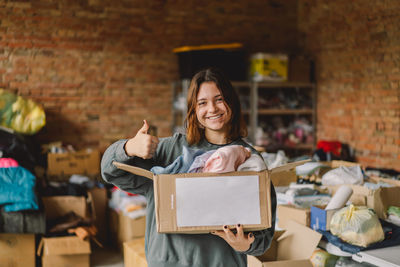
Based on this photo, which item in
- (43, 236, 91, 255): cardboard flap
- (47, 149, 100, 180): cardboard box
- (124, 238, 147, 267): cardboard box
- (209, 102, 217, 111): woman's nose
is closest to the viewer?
(209, 102, 217, 111): woman's nose

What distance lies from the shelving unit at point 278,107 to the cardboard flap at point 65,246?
91.7 inches

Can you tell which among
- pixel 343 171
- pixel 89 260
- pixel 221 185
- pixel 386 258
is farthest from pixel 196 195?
pixel 89 260

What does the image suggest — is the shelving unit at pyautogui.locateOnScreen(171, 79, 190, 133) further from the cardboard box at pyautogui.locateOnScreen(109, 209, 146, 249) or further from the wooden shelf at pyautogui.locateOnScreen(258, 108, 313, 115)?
the cardboard box at pyautogui.locateOnScreen(109, 209, 146, 249)

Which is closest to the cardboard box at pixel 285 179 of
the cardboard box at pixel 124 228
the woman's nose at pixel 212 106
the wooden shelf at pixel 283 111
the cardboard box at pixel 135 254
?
the cardboard box at pixel 135 254

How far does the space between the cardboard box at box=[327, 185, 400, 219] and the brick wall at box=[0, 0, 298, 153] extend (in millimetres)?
3026

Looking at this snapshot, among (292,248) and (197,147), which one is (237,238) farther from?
(292,248)

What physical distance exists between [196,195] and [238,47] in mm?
3788

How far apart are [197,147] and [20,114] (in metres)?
3.37

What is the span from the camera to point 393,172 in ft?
13.3

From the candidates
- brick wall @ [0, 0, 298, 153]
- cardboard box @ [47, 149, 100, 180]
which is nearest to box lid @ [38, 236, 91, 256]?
cardboard box @ [47, 149, 100, 180]

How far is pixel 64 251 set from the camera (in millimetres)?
3795

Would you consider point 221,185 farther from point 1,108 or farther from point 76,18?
point 76,18

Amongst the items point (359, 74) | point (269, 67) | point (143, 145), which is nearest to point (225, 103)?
point (143, 145)

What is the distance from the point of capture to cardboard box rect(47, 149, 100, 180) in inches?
180
